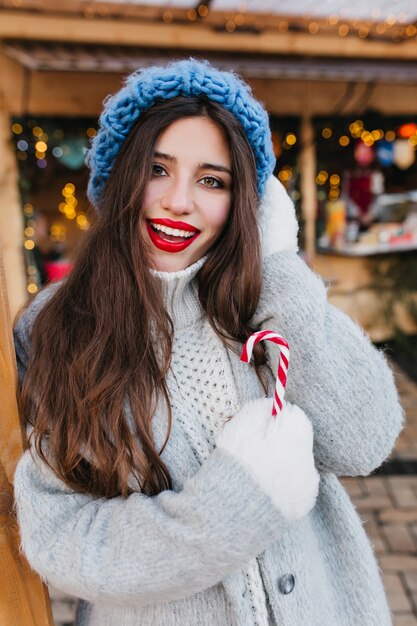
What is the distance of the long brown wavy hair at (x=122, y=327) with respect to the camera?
1172 millimetres

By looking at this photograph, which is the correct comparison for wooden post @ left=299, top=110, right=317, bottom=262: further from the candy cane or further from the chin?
the candy cane

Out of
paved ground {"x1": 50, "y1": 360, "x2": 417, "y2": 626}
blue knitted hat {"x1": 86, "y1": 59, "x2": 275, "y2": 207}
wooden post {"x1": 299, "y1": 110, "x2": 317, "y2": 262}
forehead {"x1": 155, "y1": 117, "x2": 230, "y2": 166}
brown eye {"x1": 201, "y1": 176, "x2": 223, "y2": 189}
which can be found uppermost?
wooden post {"x1": 299, "y1": 110, "x2": 317, "y2": 262}

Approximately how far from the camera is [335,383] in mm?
1191

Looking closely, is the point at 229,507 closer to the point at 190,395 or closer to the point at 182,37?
the point at 190,395

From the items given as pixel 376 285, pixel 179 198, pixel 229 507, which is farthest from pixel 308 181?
pixel 229 507

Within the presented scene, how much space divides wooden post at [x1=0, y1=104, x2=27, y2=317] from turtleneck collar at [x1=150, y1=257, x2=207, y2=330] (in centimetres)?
385

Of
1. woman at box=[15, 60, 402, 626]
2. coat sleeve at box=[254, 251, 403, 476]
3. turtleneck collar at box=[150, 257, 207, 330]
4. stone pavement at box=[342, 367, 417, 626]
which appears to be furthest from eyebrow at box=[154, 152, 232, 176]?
stone pavement at box=[342, 367, 417, 626]

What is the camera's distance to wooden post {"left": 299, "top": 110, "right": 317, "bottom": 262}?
563cm

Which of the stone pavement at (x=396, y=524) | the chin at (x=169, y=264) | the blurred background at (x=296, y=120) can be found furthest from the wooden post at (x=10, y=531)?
the blurred background at (x=296, y=120)

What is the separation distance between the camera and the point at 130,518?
3.45ft

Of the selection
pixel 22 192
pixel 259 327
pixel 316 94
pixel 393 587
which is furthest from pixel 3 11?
pixel 393 587

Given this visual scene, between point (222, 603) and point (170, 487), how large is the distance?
0.93 feet

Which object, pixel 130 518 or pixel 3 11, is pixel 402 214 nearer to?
pixel 3 11

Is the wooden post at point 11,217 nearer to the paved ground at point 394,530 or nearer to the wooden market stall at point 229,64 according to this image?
the wooden market stall at point 229,64
